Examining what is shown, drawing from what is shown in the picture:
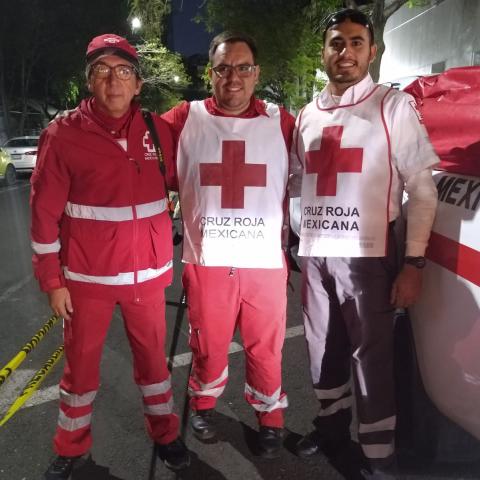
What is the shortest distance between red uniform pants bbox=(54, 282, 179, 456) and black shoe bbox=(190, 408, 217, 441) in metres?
0.18

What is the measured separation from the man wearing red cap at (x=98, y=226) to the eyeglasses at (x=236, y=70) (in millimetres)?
340

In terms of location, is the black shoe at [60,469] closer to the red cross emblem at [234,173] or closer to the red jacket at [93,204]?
the red jacket at [93,204]

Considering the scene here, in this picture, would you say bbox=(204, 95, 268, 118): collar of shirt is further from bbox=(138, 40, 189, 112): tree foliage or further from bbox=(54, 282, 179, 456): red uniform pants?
bbox=(138, 40, 189, 112): tree foliage

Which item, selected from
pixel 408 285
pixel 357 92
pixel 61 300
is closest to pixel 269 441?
pixel 408 285

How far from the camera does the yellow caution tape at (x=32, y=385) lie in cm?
260

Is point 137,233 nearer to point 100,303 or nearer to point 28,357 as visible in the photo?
point 100,303

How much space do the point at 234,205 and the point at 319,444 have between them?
1.22 m

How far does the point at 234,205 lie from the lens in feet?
6.96

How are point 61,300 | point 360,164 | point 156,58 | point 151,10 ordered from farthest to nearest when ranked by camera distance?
point 156,58 < point 151,10 < point 61,300 < point 360,164

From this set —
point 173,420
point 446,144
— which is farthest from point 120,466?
point 446,144

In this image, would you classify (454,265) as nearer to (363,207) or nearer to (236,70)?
(363,207)

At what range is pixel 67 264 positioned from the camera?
2.00 meters

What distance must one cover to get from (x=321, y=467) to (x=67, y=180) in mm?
1688

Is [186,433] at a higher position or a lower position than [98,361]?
lower
